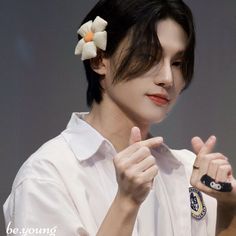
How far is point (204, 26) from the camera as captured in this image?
6.16ft

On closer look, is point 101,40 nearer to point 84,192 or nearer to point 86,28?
point 86,28

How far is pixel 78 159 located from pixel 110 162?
3.3 inches

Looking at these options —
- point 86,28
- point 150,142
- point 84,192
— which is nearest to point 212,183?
point 150,142

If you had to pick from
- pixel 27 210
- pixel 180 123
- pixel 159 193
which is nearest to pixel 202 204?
pixel 159 193

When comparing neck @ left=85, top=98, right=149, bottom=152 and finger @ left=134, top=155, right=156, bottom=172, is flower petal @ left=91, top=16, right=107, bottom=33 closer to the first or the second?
neck @ left=85, top=98, right=149, bottom=152

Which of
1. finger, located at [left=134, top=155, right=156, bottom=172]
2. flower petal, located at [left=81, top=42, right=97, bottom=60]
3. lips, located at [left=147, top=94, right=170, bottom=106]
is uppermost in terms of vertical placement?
flower petal, located at [left=81, top=42, right=97, bottom=60]

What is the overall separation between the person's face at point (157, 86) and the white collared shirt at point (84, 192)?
98 millimetres

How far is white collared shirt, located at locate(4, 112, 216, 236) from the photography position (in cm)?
104

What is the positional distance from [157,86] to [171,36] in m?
0.12

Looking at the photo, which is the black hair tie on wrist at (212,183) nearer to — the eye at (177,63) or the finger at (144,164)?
the finger at (144,164)

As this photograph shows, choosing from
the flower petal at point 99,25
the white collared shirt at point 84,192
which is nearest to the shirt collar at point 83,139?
the white collared shirt at point 84,192

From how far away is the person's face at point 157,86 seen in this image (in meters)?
1.12

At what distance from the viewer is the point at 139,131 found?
38.6 inches

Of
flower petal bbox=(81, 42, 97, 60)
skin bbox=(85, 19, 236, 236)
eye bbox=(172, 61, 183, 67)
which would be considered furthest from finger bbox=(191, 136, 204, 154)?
flower petal bbox=(81, 42, 97, 60)
